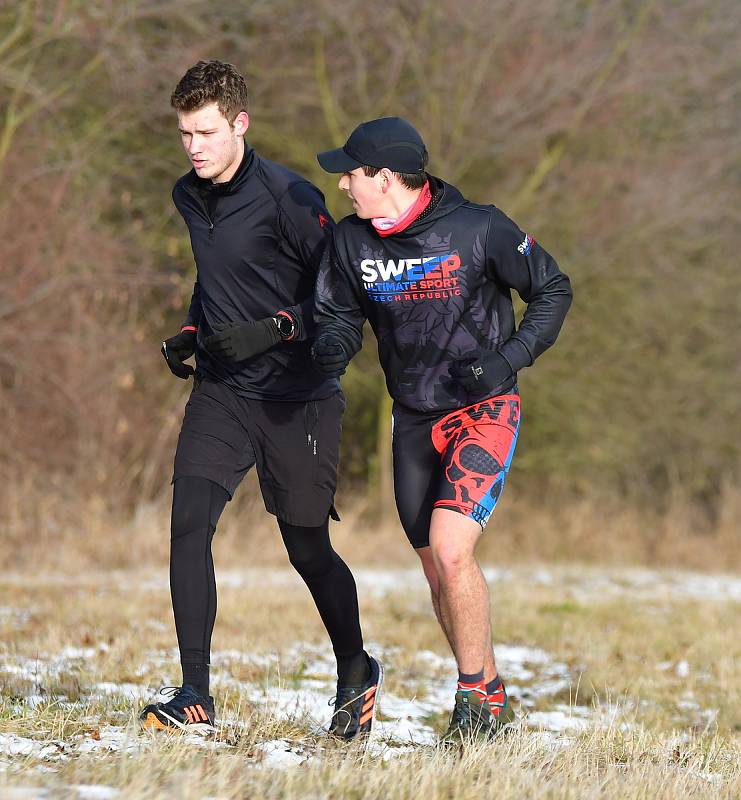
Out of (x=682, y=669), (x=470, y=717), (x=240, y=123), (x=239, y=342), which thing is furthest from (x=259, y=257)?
(x=682, y=669)

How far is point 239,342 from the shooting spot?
4.70m

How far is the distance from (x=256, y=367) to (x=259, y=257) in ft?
1.34

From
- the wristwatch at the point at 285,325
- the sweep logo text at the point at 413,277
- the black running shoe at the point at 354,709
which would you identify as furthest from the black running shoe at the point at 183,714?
the sweep logo text at the point at 413,277

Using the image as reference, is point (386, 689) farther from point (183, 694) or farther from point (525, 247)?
point (525, 247)

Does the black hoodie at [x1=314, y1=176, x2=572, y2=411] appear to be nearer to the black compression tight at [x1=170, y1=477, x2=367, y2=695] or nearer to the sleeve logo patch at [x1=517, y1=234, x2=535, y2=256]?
the sleeve logo patch at [x1=517, y1=234, x2=535, y2=256]

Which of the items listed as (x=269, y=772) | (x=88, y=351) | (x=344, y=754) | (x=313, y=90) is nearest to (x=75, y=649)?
(x=344, y=754)

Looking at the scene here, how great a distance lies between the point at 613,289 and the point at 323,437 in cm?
1256

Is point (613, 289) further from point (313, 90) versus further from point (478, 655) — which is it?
point (478, 655)

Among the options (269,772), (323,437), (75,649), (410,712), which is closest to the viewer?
(269,772)

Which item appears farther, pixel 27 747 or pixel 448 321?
pixel 448 321

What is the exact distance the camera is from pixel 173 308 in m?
15.1

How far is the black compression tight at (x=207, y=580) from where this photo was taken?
4645 mm

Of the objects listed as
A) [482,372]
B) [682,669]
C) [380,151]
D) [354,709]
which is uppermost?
[380,151]

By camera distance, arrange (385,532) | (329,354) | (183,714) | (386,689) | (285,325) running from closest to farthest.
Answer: (183,714), (329,354), (285,325), (386,689), (385,532)
